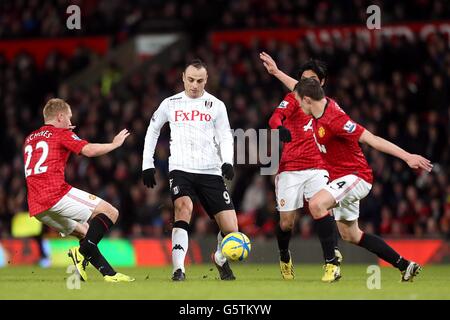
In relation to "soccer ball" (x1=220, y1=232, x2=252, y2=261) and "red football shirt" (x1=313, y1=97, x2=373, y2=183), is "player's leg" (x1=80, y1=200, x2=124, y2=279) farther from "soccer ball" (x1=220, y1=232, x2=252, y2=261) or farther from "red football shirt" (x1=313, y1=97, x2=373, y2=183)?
"red football shirt" (x1=313, y1=97, x2=373, y2=183)

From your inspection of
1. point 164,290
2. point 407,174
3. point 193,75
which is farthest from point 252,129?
point 164,290

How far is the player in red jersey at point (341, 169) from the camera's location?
943cm

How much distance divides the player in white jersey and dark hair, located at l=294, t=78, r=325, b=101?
104cm

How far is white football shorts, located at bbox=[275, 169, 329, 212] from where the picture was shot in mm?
10688

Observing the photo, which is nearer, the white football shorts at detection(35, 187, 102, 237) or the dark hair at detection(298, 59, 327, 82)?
the white football shorts at detection(35, 187, 102, 237)

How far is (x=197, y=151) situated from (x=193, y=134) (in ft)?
0.57

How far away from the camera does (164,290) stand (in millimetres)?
8711

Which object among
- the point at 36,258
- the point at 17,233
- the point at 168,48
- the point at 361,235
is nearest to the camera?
the point at 361,235

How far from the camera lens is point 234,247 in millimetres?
9781

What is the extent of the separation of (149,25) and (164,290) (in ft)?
46.9

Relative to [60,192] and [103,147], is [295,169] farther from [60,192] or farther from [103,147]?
[60,192]

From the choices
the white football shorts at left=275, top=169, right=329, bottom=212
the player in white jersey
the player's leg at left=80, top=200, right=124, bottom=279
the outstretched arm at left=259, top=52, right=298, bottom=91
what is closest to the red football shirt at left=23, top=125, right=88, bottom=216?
the player's leg at left=80, top=200, right=124, bottom=279

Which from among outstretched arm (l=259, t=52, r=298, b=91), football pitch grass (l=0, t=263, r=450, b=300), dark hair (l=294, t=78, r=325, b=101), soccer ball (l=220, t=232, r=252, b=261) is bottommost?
football pitch grass (l=0, t=263, r=450, b=300)
